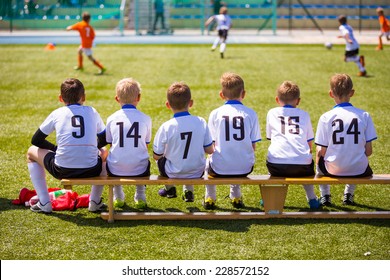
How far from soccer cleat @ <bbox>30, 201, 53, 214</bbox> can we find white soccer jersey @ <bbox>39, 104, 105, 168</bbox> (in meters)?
0.50

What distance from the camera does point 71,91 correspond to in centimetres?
694

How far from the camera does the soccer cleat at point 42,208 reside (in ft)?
23.2

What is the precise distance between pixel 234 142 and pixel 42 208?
206 centimetres

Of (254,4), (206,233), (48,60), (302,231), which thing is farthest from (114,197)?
(254,4)

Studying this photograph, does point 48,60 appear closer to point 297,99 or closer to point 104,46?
point 104,46

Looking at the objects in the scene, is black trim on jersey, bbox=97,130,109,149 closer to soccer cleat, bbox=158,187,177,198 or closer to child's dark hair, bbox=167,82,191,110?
child's dark hair, bbox=167,82,191,110

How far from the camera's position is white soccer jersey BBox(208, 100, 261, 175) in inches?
272

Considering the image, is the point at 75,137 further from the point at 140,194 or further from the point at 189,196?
the point at 189,196

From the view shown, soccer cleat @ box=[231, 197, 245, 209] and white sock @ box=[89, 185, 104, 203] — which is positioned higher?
white sock @ box=[89, 185, 104, 203]

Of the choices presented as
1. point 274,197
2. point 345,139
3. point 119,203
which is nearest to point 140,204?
point 119,203

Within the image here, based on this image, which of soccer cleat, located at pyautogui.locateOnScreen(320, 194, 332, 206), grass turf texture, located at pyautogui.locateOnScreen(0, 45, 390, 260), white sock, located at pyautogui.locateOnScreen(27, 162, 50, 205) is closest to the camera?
grass turf texture, located at pyautogui.locateOnScreen(0, 45, 390, 260)

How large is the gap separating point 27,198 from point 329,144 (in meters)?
3.20

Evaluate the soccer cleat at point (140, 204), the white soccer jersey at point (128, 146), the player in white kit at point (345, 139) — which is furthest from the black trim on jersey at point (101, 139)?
the player in white kit at point (345, 139)

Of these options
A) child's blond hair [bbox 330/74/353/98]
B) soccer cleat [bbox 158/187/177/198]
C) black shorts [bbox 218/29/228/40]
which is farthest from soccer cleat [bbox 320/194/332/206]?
black shorts [bbox 218/29/228/40]
